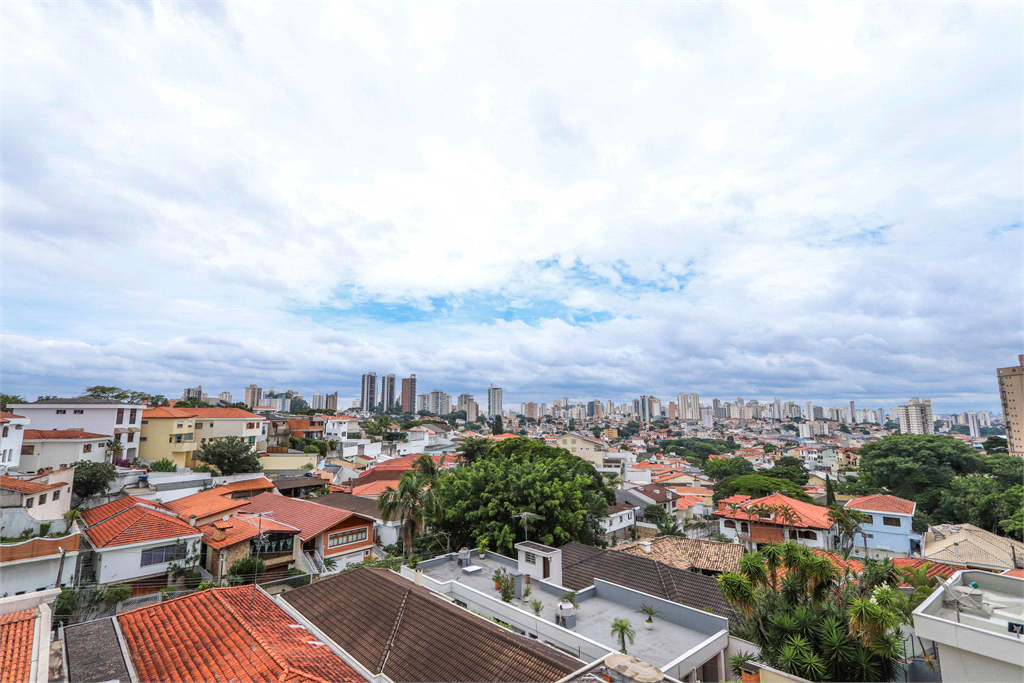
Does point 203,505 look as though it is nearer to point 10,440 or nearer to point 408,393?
point 10,440

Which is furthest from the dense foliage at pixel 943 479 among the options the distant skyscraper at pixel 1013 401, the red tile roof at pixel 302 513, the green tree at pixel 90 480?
Result: the green tree at pixel 90 480

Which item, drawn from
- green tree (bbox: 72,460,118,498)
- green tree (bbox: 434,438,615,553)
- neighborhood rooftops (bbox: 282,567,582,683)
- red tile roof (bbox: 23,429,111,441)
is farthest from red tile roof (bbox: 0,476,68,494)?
green tree (bbox: 434,438,615,553)

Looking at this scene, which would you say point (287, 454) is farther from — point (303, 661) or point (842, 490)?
point (842, 490)

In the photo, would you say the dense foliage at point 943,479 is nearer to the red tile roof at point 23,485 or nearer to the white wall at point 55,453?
the red tile roof at point 23,485

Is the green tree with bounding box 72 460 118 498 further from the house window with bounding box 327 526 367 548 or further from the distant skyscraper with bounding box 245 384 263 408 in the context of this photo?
the distant skyscraper with bounding box 245 384 263 408

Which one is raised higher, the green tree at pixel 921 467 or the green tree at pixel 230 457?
the green tree at pixel 230 457

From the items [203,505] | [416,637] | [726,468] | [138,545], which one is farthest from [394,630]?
[726,468]
